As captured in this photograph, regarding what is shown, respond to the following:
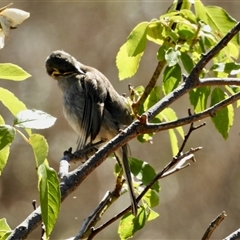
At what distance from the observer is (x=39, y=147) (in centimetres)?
124

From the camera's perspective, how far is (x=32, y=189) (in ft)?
23.7

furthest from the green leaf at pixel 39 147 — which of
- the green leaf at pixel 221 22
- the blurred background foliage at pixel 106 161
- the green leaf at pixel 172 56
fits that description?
the blurred background foliage at pixel 106 161

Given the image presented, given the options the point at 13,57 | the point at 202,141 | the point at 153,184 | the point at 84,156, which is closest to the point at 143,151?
the point at 202,141

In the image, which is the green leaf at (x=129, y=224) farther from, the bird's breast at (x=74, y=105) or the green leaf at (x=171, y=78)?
the bird's breast at (x=74, y=105)

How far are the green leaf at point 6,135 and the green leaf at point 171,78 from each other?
721 millimetres

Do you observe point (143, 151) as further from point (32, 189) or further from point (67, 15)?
point (67, 15)

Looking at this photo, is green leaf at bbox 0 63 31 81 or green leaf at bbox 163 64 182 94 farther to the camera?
green leaf at bbox 163 64 182 94

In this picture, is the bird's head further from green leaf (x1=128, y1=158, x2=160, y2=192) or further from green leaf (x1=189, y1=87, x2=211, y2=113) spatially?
green leaf (x1=189, y1=87, x2=211, y2=113)

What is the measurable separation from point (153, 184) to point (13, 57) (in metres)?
5.92

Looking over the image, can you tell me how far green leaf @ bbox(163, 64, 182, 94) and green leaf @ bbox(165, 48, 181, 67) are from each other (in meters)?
0.03

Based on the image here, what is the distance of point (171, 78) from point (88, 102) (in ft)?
5.37

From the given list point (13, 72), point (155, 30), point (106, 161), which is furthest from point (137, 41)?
point (106, 161)

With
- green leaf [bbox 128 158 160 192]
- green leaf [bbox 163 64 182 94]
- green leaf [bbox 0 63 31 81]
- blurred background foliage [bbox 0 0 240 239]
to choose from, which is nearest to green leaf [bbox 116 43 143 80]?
green leaf [bbox 163 64 182 94]

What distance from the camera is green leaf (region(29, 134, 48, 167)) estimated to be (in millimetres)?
1219
